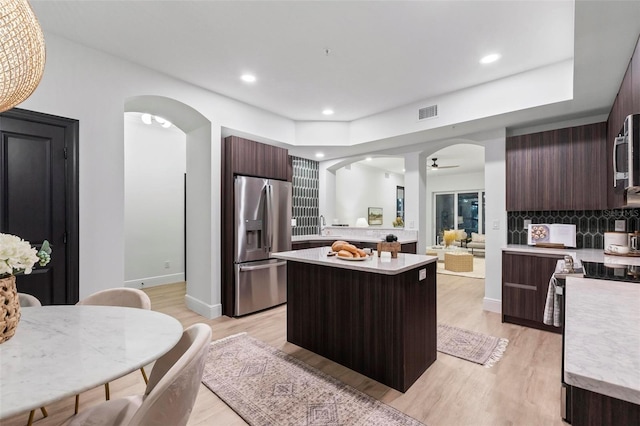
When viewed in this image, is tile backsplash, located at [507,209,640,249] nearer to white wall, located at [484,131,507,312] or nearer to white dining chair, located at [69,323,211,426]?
white wall, located at [484,131,507,312]

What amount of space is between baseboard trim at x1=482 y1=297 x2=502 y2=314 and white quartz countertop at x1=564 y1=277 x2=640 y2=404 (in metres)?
2.68

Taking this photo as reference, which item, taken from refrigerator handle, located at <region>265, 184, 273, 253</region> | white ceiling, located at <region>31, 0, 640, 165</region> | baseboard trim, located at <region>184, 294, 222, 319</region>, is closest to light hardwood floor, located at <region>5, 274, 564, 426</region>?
baseboard trim, located at <region>184, 294, 222, 319</region>

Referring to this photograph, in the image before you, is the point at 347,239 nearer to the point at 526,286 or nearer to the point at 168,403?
the point at 526,286

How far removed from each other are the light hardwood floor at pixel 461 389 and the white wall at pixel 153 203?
2.66 m

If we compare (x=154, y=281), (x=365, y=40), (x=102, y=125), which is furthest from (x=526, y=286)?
(x=154, y=281)

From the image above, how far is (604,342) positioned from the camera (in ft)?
2.57

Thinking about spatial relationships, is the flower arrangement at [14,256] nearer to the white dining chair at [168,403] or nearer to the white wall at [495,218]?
the white dining chair at [168,403]

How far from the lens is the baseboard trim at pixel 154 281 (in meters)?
4.95

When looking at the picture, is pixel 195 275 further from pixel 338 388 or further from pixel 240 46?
pixel 240 46

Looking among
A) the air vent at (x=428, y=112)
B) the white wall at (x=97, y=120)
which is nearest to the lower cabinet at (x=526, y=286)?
the air vent at (x=428, y=112)

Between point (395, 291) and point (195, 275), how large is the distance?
9.52 feet

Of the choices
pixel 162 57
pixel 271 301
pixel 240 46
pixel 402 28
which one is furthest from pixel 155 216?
pixel 402 28

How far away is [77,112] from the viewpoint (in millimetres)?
2641

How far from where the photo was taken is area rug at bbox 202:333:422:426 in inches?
71.9
